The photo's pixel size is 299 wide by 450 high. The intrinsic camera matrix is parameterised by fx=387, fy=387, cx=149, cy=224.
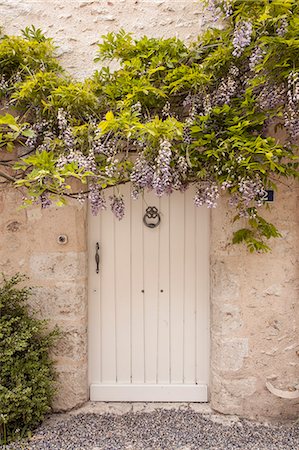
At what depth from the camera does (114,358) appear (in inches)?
127

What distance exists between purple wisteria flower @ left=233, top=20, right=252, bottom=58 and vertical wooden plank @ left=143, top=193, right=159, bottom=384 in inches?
48.8

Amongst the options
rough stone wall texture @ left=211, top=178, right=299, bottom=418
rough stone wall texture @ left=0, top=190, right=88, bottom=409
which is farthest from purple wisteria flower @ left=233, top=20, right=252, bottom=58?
rough stone wall texture @ left=0, top=190, right=88, bottom=409

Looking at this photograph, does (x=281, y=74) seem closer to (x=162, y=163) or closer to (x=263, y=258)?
(x=162, y=163)

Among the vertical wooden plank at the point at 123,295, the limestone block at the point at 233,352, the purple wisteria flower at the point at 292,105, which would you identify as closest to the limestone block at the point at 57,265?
the vertical wooden plank at the point at 123,295

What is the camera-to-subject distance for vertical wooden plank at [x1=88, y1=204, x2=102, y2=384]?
3.17 meters

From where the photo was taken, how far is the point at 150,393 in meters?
3.21

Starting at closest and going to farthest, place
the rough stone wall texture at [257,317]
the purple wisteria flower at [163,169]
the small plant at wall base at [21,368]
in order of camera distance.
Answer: the purple wisteria flower at [163,169] → the small plant at wall base at [21,368] → the rough stone wall texture at [257,317]

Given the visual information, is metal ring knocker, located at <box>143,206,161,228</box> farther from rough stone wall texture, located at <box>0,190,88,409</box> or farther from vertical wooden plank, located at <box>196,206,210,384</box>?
rough stone wall texture, located at <box>0,190,88,409</box>

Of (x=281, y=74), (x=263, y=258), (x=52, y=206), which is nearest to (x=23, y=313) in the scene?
(x=52, y=206)

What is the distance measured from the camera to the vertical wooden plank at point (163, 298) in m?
3.17

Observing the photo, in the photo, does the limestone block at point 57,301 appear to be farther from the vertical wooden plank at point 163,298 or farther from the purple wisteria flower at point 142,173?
the purple wisteria flower at point 142,173

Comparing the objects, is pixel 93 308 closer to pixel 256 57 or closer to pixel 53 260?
pixel 53 260

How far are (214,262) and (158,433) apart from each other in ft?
4.33

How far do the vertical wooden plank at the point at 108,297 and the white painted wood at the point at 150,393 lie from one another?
8 cm
